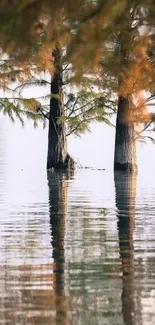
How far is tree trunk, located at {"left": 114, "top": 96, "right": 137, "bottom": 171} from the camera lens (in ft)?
119

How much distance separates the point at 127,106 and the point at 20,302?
2688 centimetres

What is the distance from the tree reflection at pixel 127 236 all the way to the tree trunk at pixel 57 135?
6.89m

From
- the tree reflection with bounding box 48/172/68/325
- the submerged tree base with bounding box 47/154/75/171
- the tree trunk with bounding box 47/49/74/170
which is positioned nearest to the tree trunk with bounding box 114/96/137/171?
the submerged tree base with bounding box 47/154/75/171

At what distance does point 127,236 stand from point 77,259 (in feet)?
8.71

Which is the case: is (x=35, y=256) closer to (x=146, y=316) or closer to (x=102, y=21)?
(x=146, y=316)

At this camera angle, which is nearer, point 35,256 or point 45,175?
point 35,256

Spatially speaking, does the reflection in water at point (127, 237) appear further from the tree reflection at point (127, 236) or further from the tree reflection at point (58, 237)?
the tree reflection at point (58, 237)

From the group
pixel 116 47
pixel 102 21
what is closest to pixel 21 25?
pixel 102 21

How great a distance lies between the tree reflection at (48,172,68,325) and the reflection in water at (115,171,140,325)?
0.63m

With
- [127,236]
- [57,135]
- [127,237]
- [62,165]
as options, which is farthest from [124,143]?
[127,237]

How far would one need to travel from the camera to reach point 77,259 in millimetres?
12586

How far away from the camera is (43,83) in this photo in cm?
3688

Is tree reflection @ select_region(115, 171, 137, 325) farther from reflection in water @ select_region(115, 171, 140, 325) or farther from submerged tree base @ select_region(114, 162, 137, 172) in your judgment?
submerged tree base @ select_region(114, 162, 137, 172)

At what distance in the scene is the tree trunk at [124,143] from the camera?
119ft
